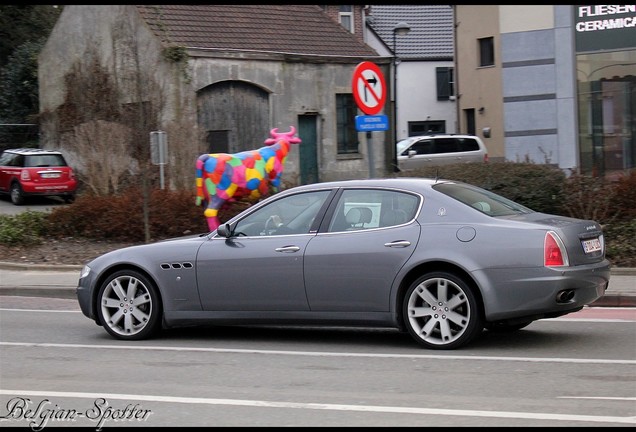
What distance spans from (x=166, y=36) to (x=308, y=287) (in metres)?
19.5

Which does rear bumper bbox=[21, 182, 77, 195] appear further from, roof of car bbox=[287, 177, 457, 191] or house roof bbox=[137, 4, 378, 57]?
roof of car bbox=[287, 177, 457, 191]

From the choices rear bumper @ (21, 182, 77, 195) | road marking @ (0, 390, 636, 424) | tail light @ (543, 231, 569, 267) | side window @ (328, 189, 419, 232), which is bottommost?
road marking @ (0, 390, 636, 424)

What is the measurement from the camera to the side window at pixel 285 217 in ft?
29.7

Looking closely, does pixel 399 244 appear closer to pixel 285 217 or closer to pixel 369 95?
pixel 285 217

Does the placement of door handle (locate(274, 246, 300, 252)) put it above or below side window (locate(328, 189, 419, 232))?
below

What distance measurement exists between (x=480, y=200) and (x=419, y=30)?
4256 centimetres

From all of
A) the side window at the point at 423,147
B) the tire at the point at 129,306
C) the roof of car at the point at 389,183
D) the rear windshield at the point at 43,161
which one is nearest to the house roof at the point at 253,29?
the side window at the point at 423,147

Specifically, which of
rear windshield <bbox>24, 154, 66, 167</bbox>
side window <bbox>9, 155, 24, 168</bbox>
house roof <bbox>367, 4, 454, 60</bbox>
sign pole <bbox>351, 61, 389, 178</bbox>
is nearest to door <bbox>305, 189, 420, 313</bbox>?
sign pole <bbox>351, 61, 389, 178</bbox>

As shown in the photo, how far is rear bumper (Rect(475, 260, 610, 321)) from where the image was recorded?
8.04m

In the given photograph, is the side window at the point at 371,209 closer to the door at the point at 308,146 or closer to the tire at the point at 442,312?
the tire at the point at 442,312

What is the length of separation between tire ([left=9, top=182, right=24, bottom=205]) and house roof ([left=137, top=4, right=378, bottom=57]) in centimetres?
650

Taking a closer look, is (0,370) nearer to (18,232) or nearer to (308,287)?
(308,287)

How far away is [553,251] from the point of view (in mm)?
8062

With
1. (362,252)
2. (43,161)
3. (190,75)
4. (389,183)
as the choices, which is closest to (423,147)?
(190,75)
